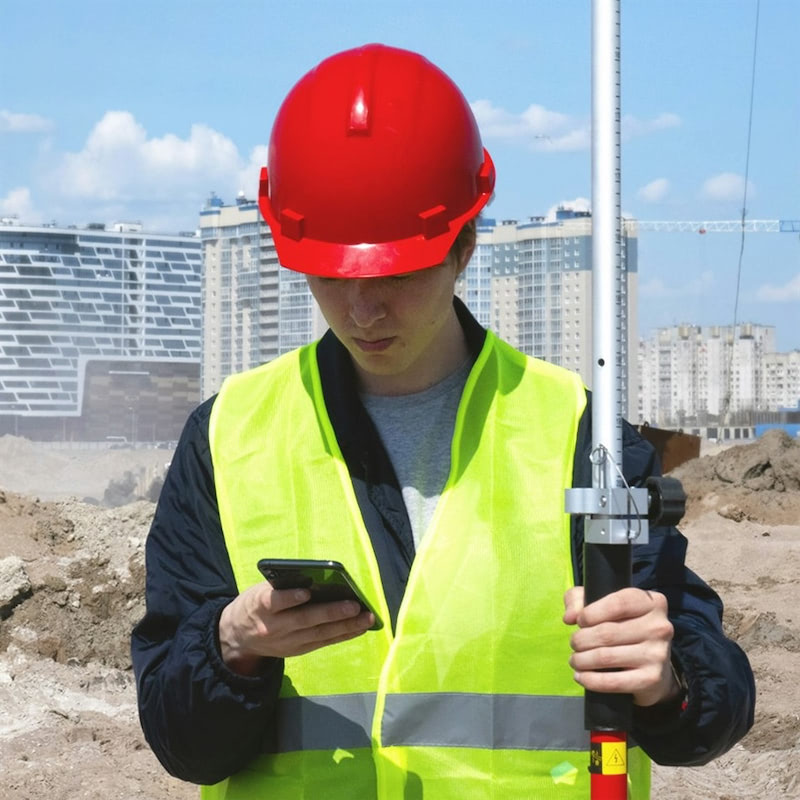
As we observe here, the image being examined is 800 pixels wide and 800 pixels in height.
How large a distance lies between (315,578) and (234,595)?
345mm

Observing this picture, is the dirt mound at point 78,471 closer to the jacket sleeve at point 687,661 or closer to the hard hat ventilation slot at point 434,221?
the hard hat ventilation slot at point 434,221

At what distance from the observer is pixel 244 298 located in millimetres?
42531

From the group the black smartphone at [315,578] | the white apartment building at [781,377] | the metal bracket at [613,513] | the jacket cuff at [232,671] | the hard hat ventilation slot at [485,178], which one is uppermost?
the white apartment building at [781,377]

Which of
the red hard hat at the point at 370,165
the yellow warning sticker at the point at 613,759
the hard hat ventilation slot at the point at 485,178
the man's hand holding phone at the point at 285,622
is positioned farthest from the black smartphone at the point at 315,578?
the hard hat ventilation slot at the point at 485,178

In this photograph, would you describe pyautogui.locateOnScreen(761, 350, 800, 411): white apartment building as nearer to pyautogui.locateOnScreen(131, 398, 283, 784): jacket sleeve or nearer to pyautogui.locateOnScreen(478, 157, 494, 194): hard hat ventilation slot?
pyautogui.locateOnScreen(478, 157, 494, 194): hard hat ventilation slot

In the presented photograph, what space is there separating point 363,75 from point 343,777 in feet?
3.34

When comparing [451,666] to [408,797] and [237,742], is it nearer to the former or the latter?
[408,797]

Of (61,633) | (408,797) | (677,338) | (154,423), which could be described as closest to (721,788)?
(61,633)

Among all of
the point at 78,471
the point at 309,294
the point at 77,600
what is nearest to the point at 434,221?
the point at 77,600

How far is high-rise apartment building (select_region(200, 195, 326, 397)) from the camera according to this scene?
1529 inches

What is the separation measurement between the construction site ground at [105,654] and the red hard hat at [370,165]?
5167 mm

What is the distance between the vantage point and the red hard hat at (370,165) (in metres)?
1.98

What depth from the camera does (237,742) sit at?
1871 millimetres

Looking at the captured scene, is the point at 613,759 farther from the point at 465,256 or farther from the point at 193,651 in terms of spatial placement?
the point at 465,256
